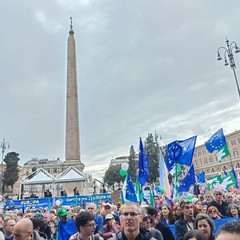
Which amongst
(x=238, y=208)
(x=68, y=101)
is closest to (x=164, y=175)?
(x=238, y=208)

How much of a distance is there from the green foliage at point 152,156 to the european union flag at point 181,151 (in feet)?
147

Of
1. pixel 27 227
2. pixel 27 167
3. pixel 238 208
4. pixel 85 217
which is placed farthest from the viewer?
pixel 27 167

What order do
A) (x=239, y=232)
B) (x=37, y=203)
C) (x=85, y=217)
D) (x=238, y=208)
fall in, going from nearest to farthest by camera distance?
(x=239, y=232) < (x=85, y=217) < (x=238, y=208) < (x=37, y=203)

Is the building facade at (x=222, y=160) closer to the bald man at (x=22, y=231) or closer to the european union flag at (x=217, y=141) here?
the european union flag at (x=217, y=141)

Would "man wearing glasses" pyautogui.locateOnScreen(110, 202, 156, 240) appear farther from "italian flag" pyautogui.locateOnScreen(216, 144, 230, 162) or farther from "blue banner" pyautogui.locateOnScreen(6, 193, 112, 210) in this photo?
"blue banner" pyautogui.locateOnScreen(6, 193, 112, 210)

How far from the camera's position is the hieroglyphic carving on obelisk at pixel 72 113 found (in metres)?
26.2

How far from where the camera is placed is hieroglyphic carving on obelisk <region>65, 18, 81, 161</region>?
2617 centimetres

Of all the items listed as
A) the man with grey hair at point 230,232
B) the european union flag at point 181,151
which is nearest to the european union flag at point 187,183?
the european union flag at point 181,151

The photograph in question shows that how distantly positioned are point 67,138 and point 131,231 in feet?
80.1

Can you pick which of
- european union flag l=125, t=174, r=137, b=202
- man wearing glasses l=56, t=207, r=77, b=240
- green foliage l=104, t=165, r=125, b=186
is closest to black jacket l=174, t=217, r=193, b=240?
man wearing glasses l=56, t=207, r=77, b=240

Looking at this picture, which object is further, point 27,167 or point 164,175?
point 27,167

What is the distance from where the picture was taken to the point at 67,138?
26.4 meters

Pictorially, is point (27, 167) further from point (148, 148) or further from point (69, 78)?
point (69, 78)

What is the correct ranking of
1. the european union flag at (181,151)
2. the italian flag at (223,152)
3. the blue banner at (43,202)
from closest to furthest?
the european union flag at (181,151), the italian flag at (223,152), the blue banner at (43,202)
